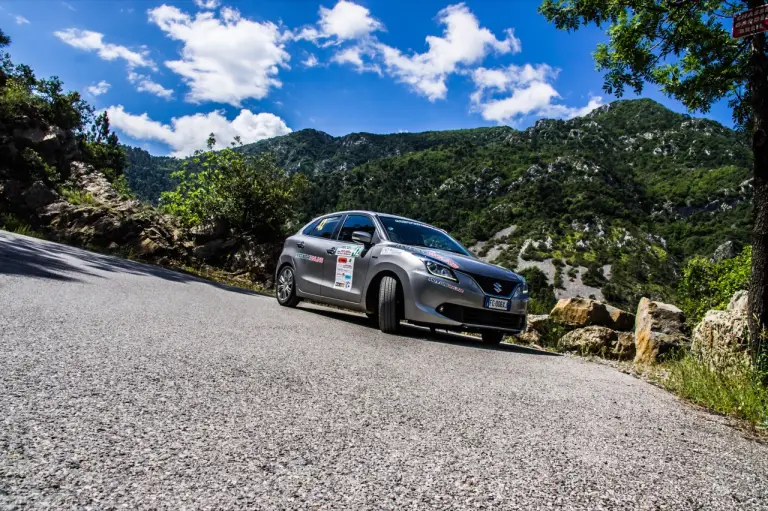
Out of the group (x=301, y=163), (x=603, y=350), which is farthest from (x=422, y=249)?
(x=301, y=163)

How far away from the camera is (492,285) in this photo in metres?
6.24

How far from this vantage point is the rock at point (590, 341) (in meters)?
7.63

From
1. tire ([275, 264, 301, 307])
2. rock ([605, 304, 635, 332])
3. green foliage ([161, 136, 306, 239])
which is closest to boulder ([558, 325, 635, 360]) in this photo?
rock ([605, 304, 635, 332])

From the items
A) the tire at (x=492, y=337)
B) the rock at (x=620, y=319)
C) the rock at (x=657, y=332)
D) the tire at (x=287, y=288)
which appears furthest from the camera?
the rock at (x=620, y=319)

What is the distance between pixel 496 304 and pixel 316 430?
4.19 meters

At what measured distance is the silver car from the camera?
5988 mm

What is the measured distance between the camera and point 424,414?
2812 mm

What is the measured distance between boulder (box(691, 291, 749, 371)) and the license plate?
2056mm

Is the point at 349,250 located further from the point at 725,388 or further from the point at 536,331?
the point at 725,388

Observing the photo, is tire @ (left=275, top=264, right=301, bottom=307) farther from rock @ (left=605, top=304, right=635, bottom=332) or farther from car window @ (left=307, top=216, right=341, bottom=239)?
rock @ (left=605, top=304, right=635, bottom=332)

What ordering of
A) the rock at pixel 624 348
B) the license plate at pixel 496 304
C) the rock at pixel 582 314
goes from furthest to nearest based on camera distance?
the rock at pixel 582 314 < the rock at pixel 624 348 < the license plate at pixel 496 304

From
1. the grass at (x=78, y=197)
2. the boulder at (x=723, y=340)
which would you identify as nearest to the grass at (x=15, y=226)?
the grass at (x=78, y=197)

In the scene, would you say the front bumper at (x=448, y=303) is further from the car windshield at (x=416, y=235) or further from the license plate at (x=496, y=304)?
the car windshield at (x=416, y=235)

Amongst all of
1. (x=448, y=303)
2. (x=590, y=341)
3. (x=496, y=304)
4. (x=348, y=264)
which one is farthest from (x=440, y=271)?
(x=590, y=341)
